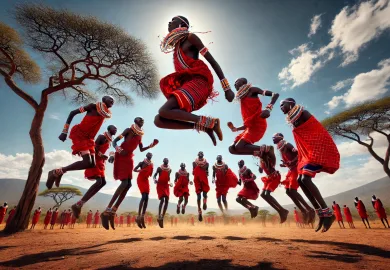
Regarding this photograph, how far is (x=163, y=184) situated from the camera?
1155 centimetres

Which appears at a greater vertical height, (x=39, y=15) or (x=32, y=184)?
(x=39, y=15)

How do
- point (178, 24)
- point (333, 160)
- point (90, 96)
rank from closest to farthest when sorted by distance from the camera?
point (178, 24)
point (333, 160)
point (90, 96)

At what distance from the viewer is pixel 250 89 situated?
5625 millimetres

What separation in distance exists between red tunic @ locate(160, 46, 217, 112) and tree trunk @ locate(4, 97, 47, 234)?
354 inches

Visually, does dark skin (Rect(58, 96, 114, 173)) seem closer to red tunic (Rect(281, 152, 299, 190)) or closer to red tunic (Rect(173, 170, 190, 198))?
red tunic (Rect(281, 152, 299, 190))

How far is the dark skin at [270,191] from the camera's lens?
16.3 feet

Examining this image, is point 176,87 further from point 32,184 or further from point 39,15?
point 39,15

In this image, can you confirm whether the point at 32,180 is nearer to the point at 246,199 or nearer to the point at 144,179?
the point at 144,179

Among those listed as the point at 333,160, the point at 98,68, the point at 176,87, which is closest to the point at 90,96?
the point at 98,68

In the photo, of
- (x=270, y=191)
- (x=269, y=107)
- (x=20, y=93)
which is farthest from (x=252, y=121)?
(x=20, y=93)

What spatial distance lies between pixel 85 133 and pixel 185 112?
376 centimetres

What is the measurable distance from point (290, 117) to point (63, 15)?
11343 mm

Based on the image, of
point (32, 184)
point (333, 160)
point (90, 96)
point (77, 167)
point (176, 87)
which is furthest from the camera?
point (90, 96)

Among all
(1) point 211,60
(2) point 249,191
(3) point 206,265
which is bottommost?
(3) point 206,265
